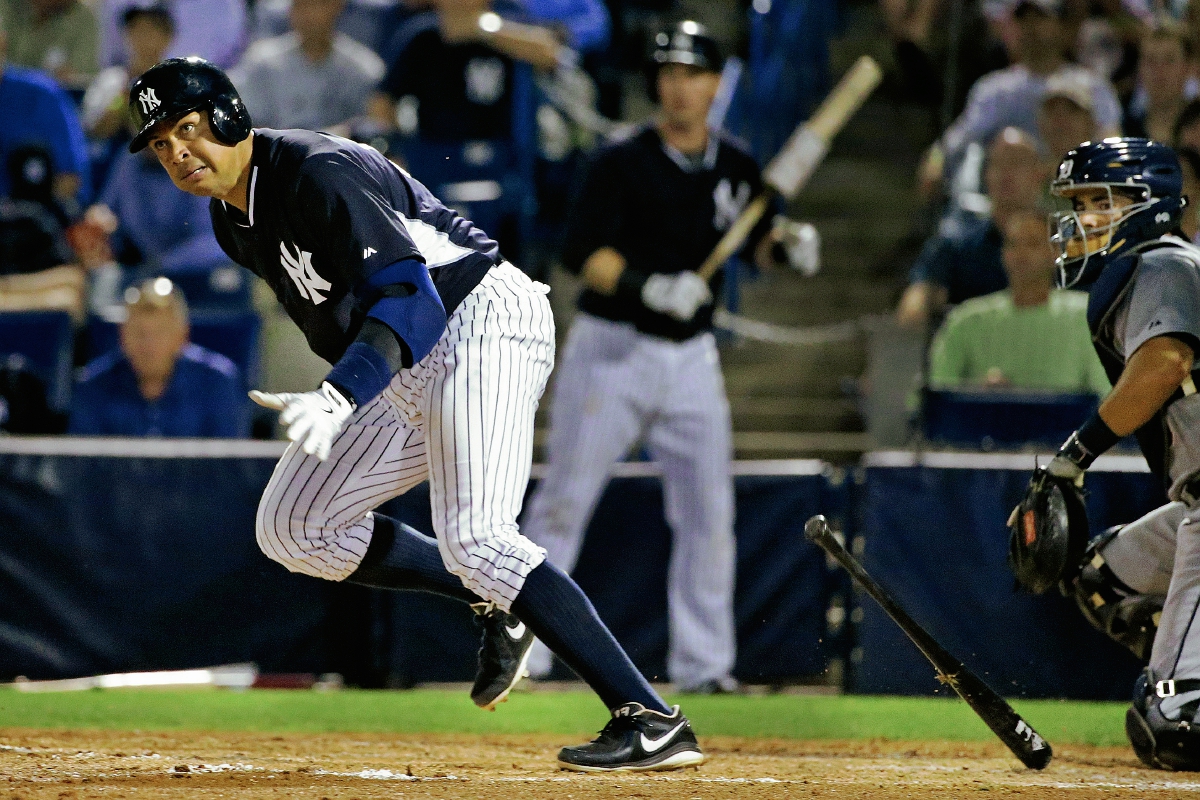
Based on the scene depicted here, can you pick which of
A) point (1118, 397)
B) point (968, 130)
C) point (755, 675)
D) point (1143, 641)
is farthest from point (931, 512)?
point (968, 130)

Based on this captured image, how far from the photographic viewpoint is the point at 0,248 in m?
8.50

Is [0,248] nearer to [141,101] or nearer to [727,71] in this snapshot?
[727,71]

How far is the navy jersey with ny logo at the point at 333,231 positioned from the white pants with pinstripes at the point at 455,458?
A: 0.46 ft

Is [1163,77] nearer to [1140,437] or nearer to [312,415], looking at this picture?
[1140,437]

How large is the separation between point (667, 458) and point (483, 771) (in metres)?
2.51

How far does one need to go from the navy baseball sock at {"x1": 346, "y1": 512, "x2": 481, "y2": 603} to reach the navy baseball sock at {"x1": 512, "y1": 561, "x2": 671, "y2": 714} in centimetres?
45

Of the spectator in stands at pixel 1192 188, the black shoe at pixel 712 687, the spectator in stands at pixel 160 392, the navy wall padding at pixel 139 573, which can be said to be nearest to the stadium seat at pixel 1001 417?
the spectator in stands at pixel 1192 188

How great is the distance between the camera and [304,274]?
404cm

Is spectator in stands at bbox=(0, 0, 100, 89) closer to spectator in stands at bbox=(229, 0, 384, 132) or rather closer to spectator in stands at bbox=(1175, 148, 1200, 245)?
spectator in stands at bbox=(229, 0, 384, 132)

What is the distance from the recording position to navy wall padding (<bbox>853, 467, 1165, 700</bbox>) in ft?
20.9

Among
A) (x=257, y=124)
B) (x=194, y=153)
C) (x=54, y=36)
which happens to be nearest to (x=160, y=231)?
(x=257, y=124)

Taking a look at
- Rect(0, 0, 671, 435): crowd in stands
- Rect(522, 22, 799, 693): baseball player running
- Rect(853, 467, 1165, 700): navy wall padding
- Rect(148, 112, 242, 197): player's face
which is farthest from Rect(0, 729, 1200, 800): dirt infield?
Rect(0, 0, 671, 435): crowd in stands

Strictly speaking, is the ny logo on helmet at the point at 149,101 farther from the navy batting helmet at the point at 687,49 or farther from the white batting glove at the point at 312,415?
the navy batting helmet at the point at 687,49

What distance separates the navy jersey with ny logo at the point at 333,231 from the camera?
3822 millimetres
